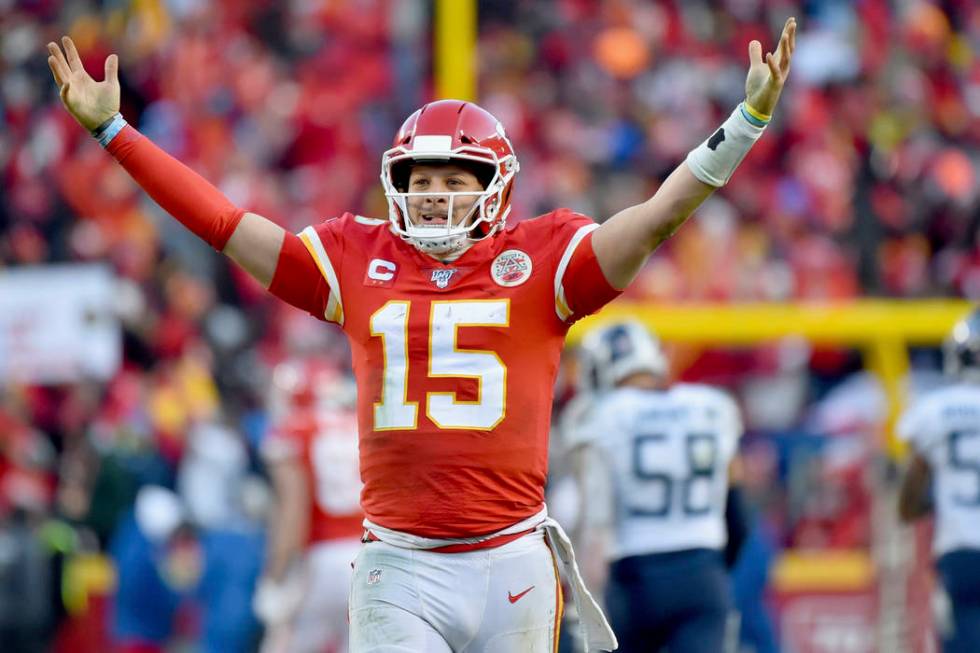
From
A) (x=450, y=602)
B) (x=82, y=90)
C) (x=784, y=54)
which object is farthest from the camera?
(x=82, y=90)

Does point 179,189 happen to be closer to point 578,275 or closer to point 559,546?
point 578,275

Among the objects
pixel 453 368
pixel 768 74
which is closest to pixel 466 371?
pixel 453 368

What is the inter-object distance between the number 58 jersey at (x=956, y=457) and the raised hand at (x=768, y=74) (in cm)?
324

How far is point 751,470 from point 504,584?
6.55 metres

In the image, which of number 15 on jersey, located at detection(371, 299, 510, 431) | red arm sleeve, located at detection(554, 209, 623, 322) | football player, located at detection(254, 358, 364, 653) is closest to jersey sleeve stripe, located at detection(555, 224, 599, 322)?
red arm sleeve, located at detection(554, 209, 623, 322)

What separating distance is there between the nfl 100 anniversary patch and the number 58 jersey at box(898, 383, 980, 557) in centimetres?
315

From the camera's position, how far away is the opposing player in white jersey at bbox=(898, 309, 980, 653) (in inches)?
280

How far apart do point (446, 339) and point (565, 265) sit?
325 millimetres

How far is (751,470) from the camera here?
10758mm

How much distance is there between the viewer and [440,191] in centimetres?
449

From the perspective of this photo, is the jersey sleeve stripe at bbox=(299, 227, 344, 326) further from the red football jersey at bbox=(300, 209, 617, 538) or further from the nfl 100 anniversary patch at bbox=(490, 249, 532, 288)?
the nfl 100 anniversary patch at bbox=(490, 249, 532, 288)

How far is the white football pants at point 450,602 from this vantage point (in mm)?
4312

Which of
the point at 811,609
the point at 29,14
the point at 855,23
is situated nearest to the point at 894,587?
the point at 811,609

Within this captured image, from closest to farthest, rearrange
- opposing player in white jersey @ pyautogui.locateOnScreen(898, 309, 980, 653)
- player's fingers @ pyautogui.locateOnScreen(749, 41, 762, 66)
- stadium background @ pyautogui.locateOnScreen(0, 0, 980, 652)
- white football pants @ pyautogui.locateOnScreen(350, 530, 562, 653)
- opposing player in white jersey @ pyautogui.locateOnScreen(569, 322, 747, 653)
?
player's fingers @ pyautogui.locateOnScreen(749, 41, 762, 66) → white football pants @ pyautogui.locateOnScreen(350, 530, 562, 653) → opposing player in white jersey @ pyautogui.locateOnScreen(569, 322, 747, 653) → opposing player in white jersey @ pyautogui.locateOnScreen(898, 309, 980, 653) → stadium background @ pyautogui.locateOnScreen(0, 0, 980, 652)
